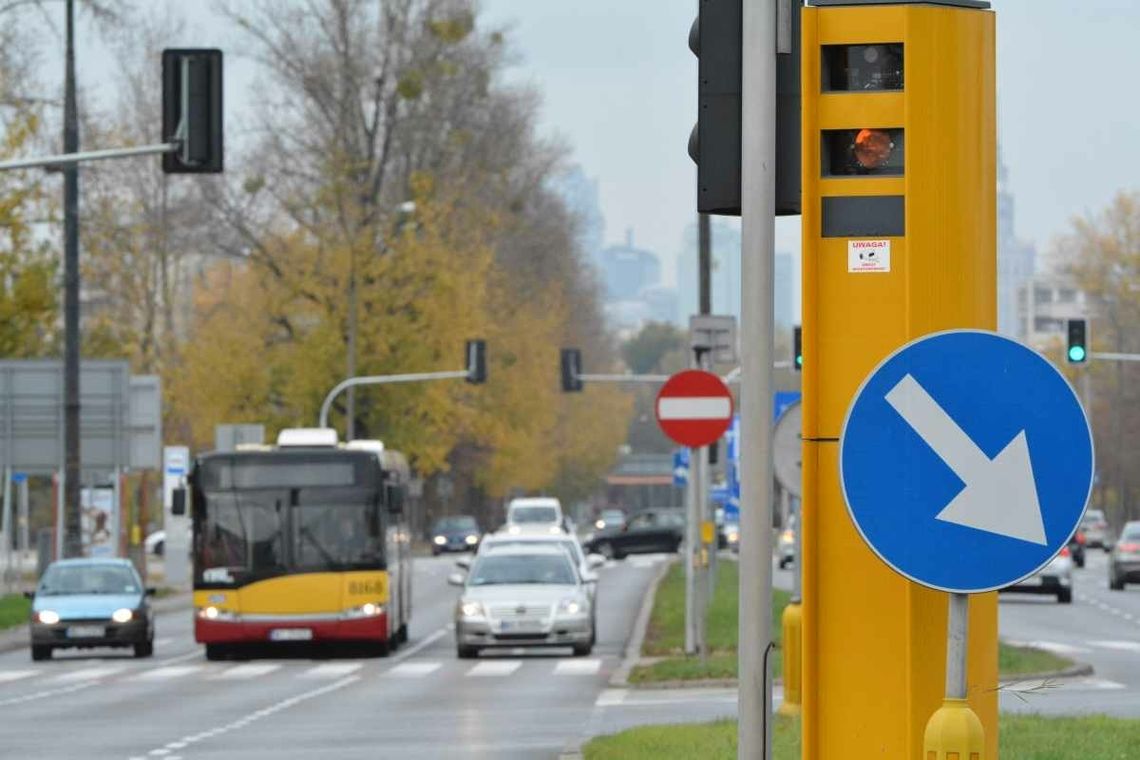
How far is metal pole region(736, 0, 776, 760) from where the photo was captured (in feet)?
26.8

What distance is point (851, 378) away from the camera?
9117 millimetres

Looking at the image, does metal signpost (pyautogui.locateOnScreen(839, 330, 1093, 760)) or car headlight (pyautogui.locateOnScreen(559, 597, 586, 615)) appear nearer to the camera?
metal signpost (pyautogui.locateOnScreen(839, 330, 1093, 760))

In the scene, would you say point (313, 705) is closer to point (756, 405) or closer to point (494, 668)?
point (494, 668)

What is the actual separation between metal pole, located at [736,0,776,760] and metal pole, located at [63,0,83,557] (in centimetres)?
3344

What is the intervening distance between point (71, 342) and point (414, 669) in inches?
550

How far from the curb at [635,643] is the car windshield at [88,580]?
681 cm

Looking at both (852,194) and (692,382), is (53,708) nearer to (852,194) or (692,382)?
(692,382)

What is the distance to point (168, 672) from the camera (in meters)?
31.6

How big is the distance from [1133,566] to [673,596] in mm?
13457

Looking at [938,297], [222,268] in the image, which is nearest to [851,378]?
[938,297]

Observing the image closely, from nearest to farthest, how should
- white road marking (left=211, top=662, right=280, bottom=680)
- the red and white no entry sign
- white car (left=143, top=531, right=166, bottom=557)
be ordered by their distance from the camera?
the red and white no entry sign < white road marking (left=211, top=662, right=280, bottom=680) < white car (left=143, top=531, right=166, bottom=557)

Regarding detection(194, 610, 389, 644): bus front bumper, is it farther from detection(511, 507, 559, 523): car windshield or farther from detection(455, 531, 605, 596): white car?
detection(511, 507, 559, 523): car windshield

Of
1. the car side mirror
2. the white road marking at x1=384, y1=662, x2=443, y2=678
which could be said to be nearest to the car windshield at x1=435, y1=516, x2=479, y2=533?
the car side mirror

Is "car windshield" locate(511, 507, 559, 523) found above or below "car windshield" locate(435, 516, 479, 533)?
above
